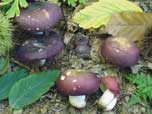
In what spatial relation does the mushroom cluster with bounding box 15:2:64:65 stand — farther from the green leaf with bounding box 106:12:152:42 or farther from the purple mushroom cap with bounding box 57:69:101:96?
the green leaf with bounding box 106:12:152:42

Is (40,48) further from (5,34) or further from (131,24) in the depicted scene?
(131,24)

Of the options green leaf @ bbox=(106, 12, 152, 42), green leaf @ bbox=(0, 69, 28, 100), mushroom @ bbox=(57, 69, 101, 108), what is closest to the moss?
green leaf @ bbox=(0, 69, 28, 100)

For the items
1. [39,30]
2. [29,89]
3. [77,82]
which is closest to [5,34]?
[39,30]

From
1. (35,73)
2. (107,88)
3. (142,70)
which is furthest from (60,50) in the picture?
(142,70)

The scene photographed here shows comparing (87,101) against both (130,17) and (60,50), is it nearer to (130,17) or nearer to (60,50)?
(60,50)

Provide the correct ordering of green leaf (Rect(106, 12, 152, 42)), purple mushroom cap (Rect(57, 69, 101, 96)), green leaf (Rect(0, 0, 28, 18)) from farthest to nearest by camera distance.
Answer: green leaf (Rect(106, 12, 152, 42)) → green leaf (Rect(0, 0, 28, 18)) → purple mushroom cap (Rect(57, 69, 101, 96))
